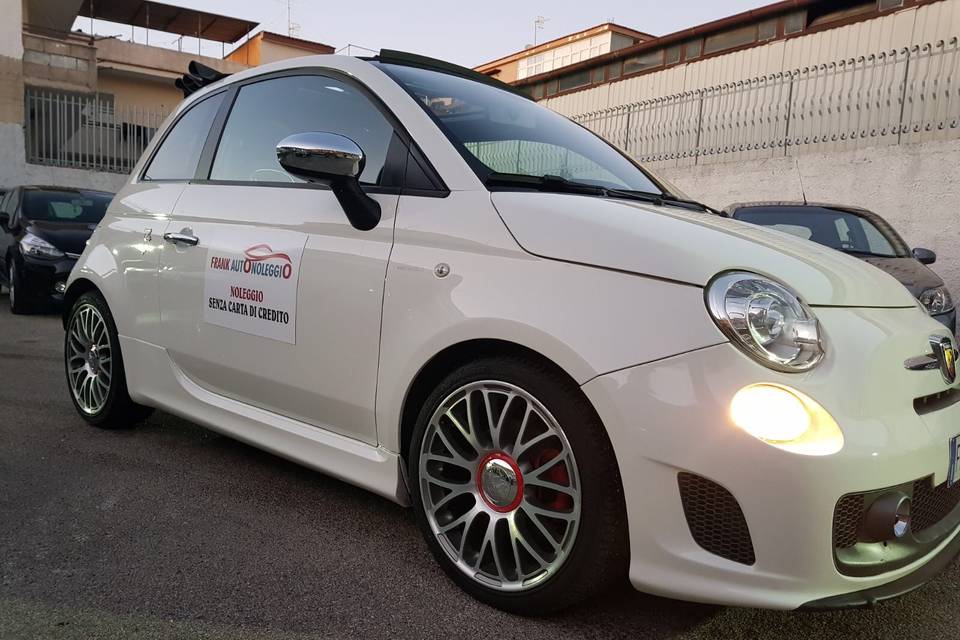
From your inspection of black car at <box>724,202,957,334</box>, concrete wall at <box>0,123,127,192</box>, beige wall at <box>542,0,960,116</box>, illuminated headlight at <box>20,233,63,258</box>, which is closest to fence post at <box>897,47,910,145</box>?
beige wall at <box>542,0,960,116</box>

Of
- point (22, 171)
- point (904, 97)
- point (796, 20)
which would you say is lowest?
point (22, 171)

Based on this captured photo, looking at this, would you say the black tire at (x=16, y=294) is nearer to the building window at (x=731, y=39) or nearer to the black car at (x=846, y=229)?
the black car at (x=846, y=229)

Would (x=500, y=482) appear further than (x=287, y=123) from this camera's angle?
No

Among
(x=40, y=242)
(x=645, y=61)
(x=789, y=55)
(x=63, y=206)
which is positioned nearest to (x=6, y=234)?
(x=63, y=206)

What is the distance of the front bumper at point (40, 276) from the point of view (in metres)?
8.03

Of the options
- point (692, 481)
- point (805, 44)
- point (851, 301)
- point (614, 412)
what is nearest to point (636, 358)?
point (614, 412)

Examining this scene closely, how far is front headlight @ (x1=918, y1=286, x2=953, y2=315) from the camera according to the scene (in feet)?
18.2

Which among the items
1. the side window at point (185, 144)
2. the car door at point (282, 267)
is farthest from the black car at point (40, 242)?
the car door at point (282, 267)

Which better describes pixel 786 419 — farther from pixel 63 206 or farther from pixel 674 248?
pixel 63 206

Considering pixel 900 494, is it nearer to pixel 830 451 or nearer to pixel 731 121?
pixel 830 451

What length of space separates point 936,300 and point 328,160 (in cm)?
522

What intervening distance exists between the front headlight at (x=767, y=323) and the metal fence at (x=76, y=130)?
16591 mm

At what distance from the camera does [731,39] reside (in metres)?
17.3

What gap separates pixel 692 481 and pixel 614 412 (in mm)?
238
